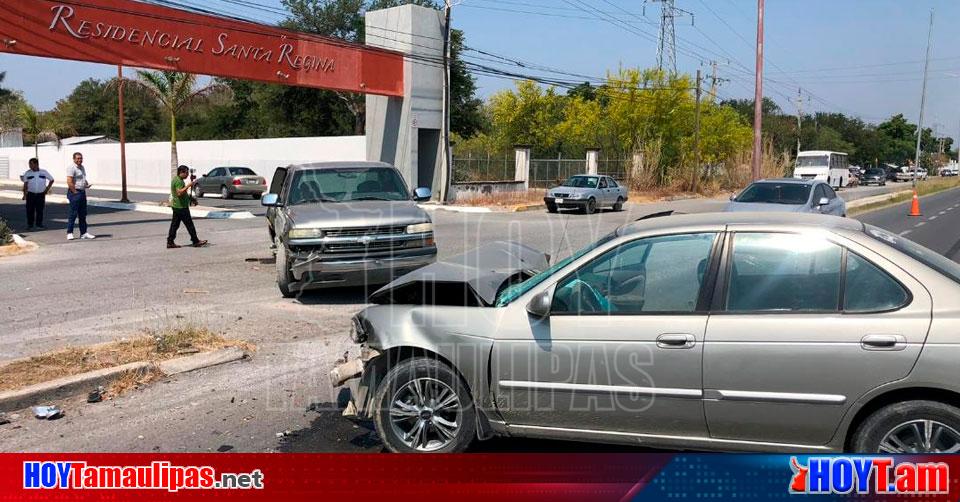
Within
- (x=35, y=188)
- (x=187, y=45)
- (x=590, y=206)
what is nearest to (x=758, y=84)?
(x=590, y=206)

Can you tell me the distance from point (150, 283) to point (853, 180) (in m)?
66.6

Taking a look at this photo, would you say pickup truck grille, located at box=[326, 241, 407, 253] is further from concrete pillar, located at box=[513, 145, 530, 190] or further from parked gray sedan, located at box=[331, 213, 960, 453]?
concrete pillar, located at box=[513, 145, 530, 190]

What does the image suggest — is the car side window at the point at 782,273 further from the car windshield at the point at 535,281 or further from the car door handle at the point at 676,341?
the car windshield at the point at 535,281

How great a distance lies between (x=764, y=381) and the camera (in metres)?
3.96

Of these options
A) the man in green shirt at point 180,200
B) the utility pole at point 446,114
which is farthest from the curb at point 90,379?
the utility pole at point 446,114

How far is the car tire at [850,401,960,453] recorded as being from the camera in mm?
3711

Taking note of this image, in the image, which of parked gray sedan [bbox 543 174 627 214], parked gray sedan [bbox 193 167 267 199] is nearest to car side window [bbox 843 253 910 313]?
parked gray sedan [bbox 543 174 627 214]

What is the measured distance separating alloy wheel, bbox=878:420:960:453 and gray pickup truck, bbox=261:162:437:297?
6666 millimetres

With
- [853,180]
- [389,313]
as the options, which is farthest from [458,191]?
[853,180]

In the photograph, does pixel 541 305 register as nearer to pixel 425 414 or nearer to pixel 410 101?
pixel 425 414

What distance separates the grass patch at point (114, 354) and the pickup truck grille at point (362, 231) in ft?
6.61

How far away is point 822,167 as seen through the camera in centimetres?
5188

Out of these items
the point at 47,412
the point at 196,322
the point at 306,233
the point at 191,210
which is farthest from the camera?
the point at 191,210

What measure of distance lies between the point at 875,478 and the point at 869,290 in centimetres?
95
